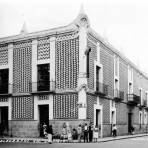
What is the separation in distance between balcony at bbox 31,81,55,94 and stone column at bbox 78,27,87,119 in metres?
2.13

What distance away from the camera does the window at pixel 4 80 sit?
84.6ft

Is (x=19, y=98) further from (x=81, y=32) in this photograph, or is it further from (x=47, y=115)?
(x=81, y=32)

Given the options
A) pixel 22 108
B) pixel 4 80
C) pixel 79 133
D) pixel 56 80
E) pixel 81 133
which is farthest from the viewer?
pixel 4 80

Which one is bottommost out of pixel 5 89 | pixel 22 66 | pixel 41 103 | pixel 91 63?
pixel 41 103

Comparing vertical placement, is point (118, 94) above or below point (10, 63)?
below

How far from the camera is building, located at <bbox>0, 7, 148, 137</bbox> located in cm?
2294

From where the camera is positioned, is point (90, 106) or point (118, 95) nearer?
point (90, 106)

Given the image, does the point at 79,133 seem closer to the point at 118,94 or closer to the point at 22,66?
the point at 22,66

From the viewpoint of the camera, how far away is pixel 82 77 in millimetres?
22625

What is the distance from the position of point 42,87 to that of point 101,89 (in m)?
4.87

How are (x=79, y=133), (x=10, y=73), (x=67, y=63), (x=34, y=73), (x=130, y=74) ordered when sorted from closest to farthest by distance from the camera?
(x=79, y=133) → (x=67, y=63) → (x=34, y=73) → (x=10, y=73) → (x=130, y=74)

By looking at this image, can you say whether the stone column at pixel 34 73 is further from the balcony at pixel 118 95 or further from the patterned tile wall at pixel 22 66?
the balcony at pixel 118 95

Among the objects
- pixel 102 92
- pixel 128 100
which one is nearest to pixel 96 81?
pixel 102 92

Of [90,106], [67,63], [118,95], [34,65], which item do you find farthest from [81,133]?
[118,95]
